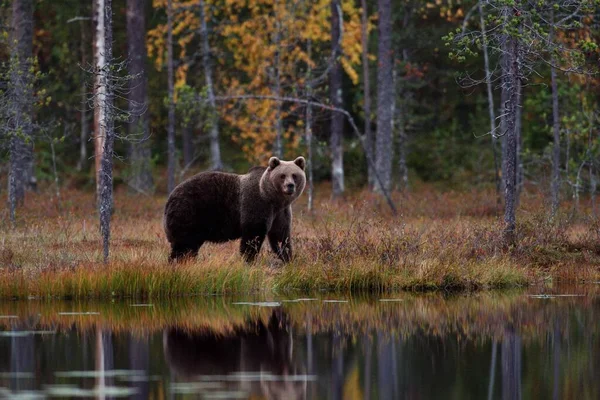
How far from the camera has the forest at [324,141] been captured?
16484 mm

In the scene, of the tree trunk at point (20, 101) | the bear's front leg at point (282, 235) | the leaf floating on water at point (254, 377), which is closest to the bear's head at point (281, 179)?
the bear's front leg at point (282, 235)

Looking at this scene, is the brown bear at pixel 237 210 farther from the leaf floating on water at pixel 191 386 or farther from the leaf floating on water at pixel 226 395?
the leaf floating on water at pixel 226 395

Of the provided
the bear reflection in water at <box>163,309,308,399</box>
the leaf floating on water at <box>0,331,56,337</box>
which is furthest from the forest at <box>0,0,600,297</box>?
the bear reflection in water at <box>163,309,308,399</box>

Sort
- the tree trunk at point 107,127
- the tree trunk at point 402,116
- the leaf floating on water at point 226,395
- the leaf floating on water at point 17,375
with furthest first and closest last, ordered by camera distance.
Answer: the tree trunk at point 402,116, the tree trunk at point 107,127, the leaf floating on water at point 17,375, the leaf floating on water at point 226,395

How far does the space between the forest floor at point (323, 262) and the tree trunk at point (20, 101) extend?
6.56ft

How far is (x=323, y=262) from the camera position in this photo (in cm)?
1656

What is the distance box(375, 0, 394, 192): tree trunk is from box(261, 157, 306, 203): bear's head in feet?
46.9

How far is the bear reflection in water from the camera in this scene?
944 centimetres

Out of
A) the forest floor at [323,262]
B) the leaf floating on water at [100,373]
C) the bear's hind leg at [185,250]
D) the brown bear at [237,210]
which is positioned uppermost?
the brown bear at [237,210]

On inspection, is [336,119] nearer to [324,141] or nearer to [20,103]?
[324,141]

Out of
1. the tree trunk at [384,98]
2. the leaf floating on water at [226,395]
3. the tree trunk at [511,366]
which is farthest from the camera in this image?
→ the tree trunk at [384,98]

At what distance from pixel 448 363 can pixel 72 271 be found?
21.8ft

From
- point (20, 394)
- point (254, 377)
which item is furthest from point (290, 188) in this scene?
point (20, 394)

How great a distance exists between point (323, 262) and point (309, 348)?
201 inches
